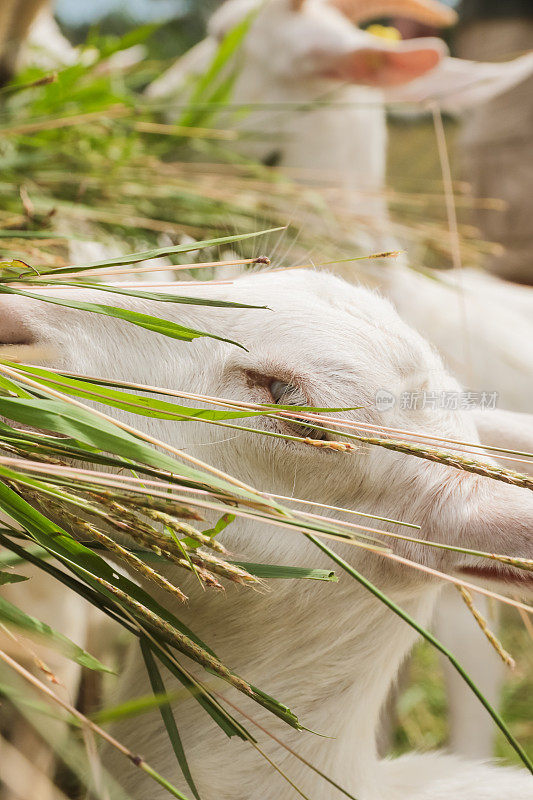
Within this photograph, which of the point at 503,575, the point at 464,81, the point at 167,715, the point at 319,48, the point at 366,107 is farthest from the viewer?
the point at 319,48

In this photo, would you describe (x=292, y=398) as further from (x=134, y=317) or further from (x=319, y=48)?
(x=319, y=48)

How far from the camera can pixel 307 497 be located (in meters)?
1.19

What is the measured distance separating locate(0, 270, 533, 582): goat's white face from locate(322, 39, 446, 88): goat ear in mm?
1889

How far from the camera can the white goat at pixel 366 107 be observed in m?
2.60

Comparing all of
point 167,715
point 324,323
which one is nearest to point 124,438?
point 167,715

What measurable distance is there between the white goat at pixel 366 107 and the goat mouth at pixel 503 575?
1.37 meters

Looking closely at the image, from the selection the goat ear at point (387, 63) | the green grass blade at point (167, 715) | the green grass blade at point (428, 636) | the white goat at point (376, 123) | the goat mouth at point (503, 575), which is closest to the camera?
the green grass blade at point (428, 636)

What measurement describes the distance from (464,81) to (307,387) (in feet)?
6.90

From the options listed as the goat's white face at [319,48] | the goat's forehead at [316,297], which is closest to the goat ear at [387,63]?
the goat's white face at [319,48]

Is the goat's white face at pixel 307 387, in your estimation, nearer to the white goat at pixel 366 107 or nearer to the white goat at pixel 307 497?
the white goat at pixel 307 497

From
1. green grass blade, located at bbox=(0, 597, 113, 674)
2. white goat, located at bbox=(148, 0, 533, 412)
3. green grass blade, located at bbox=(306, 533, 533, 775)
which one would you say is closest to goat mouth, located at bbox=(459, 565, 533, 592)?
green grass blade, located at bbox=(306, 533, 533, 775)

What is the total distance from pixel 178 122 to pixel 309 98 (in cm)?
76

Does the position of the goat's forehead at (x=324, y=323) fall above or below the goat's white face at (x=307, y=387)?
above

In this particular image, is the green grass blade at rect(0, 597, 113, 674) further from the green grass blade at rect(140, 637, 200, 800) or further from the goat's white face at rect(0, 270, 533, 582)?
the goat's white face at rect(0, 270, 533, 582)
